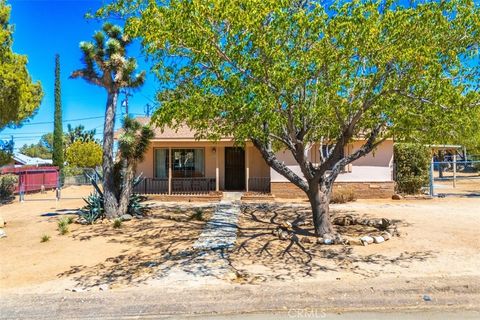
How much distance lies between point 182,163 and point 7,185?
9486mm

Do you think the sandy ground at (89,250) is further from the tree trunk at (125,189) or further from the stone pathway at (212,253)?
the tree trunk at (125,189)

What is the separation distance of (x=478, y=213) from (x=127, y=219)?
11.9 m

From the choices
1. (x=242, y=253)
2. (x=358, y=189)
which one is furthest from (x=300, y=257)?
(x=358, y=189)

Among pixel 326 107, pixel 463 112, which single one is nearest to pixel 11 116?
pixel 326 107

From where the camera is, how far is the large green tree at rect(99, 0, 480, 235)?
6535mm

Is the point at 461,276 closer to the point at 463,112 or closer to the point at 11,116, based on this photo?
the point at 463,112

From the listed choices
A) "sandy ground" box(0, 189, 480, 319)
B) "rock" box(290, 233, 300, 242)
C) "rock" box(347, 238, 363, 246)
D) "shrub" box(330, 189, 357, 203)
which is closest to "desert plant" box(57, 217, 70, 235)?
"sandy ground" box(0, 189, 480, 319)

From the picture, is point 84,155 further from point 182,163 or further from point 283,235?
point 283,235

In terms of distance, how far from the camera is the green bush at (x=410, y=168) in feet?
60.8

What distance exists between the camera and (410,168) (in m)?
18.7

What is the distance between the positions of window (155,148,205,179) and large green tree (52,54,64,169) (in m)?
18.0

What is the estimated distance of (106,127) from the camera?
1312 cm

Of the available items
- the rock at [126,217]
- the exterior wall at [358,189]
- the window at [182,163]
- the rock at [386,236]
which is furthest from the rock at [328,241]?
the window at [182,163]

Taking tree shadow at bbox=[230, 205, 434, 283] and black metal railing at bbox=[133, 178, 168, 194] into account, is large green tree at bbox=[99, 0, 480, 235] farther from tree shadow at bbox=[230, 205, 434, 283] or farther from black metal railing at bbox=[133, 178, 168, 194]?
black metal railing at bbox=[133, 178, 168, 194]
